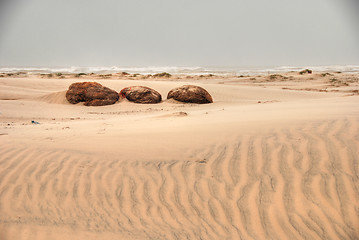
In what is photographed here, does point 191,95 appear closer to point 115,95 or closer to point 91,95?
point 115,95

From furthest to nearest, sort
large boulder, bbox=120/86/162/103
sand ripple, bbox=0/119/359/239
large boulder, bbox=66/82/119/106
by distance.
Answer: large boulder, bbox=120/86/162/103, large boulder, bbox=66/82/119/106, sand ripple, bbox=0/119/359/239

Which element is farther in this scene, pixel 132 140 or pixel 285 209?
pixel 132 140

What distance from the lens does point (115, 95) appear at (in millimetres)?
11773

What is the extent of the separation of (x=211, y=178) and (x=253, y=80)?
827 inches

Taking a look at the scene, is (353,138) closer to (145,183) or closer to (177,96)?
(145,183)

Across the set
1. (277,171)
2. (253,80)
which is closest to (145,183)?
(277,171)

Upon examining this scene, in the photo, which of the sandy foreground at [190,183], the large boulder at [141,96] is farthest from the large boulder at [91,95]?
the sandy foreground at [190,183]

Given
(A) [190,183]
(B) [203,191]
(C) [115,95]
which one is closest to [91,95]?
(C) [115,95]

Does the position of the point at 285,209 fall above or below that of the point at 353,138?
below

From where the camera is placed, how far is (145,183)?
343 cm

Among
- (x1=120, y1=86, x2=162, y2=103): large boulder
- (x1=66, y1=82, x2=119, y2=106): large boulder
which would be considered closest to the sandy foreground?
(x1=66, y1=82, x2=119, y2=106): large boulder

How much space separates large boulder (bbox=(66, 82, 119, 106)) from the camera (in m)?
11.4

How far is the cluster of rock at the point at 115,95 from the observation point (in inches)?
451

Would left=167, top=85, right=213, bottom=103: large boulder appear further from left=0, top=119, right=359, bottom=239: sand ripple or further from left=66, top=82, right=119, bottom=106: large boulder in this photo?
left=0, top=119, right=359, bottom=239: sand ripple
